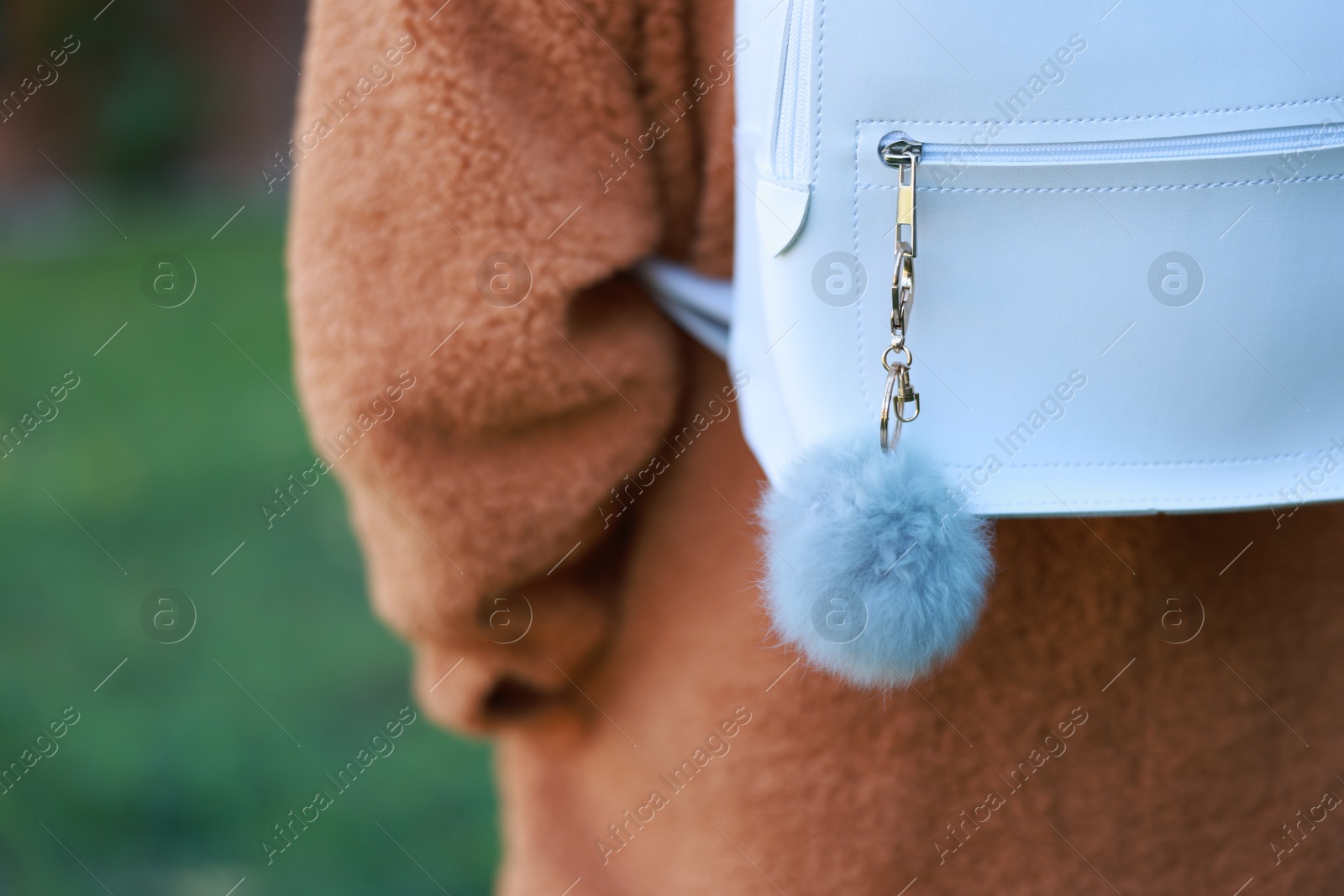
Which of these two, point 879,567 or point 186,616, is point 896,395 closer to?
point 879,567

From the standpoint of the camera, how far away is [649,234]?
0.76m

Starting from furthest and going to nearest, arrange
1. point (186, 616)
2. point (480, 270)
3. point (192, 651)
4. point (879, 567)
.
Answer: point (186, 616)
point (192, 651)
point (480, 270)
point (879, 567)

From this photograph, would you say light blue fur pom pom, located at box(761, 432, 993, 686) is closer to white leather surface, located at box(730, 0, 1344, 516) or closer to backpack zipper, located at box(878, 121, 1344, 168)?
white leather surface, located at box(730, 0, 1344, 516)

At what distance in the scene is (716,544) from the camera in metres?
0.79

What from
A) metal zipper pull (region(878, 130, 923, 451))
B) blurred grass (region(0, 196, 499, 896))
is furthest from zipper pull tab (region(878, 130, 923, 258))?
blurred grass (region(0, 196, 499, 896))

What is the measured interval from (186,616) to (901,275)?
8.08 feet

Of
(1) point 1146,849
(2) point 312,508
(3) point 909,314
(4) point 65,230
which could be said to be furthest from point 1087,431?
(4) point 65,230

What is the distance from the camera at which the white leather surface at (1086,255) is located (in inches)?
22.2

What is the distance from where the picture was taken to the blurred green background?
2018mm

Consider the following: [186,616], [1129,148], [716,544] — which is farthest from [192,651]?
[1129,148]

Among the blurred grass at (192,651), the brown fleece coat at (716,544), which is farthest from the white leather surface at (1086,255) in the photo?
the blurred grass at (192,651)

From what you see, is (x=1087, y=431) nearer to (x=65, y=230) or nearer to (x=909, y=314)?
(x=909, y=314)

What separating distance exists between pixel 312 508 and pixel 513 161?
103 inches

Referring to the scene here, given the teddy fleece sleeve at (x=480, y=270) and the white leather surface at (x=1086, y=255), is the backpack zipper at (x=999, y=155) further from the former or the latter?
the teddy fleece sleeve at (x=480, y=270)
